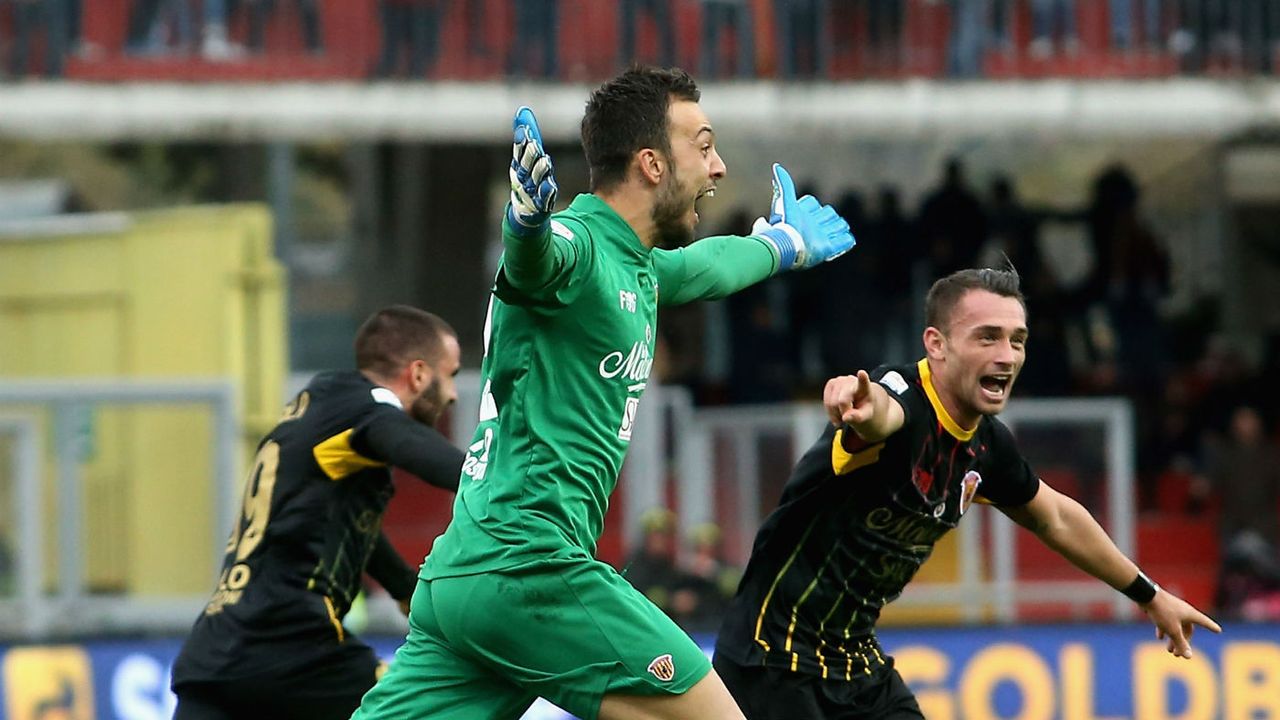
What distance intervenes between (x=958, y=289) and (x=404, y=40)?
10.1m

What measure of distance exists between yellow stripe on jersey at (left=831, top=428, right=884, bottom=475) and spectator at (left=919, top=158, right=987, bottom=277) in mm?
10522

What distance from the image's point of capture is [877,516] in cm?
575

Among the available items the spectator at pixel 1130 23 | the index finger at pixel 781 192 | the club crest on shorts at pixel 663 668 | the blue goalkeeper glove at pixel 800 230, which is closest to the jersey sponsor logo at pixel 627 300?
the club crest on shorts at pixel 663 668

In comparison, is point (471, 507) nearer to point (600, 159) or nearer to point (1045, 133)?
point (600, 159)

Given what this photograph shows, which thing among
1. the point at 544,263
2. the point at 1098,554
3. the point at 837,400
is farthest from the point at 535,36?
the point at 544,263

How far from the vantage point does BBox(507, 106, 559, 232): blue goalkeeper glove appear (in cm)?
427

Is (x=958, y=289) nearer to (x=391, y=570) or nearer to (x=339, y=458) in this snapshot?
(x=339, y=458)

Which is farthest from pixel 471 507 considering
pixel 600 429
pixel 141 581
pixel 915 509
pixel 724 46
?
pixel 724 46

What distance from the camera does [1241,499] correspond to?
1514 cm

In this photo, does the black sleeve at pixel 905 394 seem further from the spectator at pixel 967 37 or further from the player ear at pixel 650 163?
the spectator at pixel 967 37

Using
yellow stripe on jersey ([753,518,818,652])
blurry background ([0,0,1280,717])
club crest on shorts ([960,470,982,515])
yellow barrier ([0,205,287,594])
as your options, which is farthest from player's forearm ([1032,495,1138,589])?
yellow barrier ([0,205,287,594])

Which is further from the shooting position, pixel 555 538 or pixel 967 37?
pixel 967 37

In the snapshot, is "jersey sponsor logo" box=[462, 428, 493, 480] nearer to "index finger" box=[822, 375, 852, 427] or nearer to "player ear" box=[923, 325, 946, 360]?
"index finger" box=[822, 375, 852, 427]

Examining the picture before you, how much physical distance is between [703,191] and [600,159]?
0.87ft
